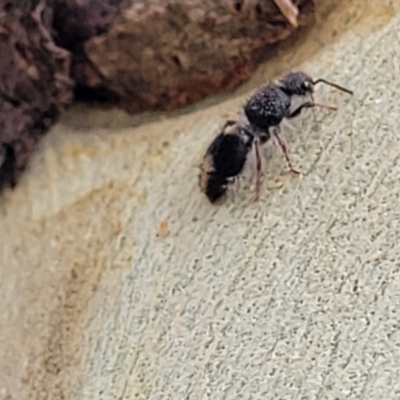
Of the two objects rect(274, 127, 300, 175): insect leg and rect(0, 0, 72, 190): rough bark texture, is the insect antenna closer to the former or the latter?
rect(274, 127, 300, 175): insect leg

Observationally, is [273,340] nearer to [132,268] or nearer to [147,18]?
[132,268]

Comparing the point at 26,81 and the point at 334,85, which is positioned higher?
the point at 26,81

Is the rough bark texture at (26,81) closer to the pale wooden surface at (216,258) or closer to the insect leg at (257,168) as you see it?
the pale wooden surface at (216,258)

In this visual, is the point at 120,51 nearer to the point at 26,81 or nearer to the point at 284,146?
the point at 26,81

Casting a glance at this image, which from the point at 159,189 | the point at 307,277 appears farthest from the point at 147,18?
the point at 307,277

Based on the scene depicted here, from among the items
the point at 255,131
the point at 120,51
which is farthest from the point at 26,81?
the point at 255,131

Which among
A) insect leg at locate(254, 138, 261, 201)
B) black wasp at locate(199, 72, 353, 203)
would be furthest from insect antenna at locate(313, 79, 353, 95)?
insect leg at locate(254, 138, 261, 201)
